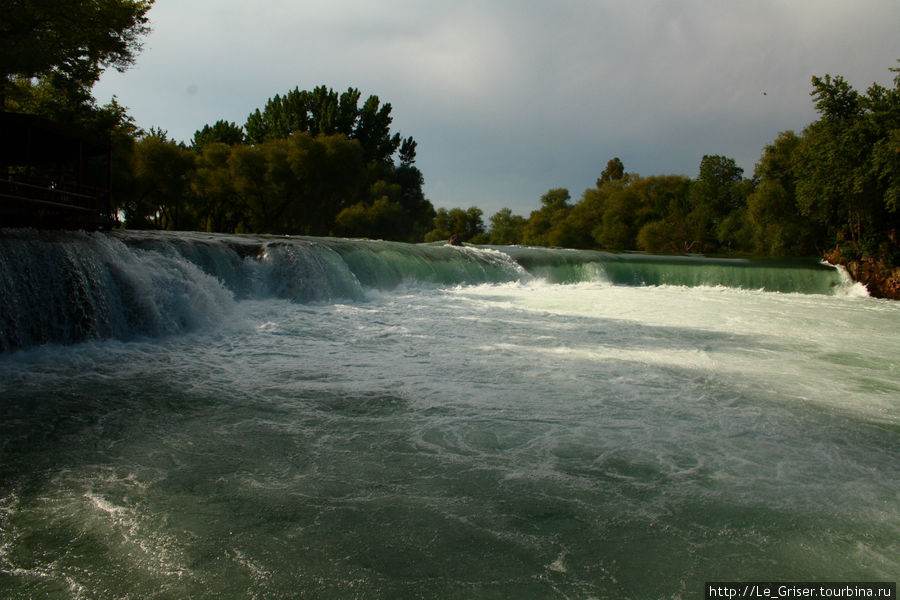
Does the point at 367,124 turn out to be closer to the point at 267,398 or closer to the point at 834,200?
the point at 834,200

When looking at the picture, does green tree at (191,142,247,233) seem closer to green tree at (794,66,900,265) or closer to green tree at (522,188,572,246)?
green tree at (794,66,900,265)

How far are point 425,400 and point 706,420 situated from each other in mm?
2741

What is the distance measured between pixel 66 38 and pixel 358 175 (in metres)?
26.6

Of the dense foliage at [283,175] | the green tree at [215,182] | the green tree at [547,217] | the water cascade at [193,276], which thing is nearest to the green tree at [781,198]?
the water cascade at [193,276]

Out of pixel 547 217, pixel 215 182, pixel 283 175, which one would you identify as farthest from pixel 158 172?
pixel 547 217

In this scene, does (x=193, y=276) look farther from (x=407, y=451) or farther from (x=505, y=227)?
(x=505, y=227)

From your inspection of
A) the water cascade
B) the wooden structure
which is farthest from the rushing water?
the wooden structure

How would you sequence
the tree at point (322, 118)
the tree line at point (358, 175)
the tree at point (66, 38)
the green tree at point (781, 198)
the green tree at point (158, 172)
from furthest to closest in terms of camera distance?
the tree at point (322, 118) < the green tree at point (158, 172) < the green tree at point (781, 198) < the tree line at point (358, 175) < the tree at point (66, 38)

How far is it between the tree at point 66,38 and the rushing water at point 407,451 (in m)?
12.7

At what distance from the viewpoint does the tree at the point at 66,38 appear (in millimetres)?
16562

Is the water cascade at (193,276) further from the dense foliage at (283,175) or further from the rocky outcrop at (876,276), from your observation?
the dense foliage at (283,175)

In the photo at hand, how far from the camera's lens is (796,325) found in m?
11.5

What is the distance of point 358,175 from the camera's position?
44438mm

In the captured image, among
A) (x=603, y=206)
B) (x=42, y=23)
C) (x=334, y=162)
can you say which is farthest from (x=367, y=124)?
(x=42, y=23)
